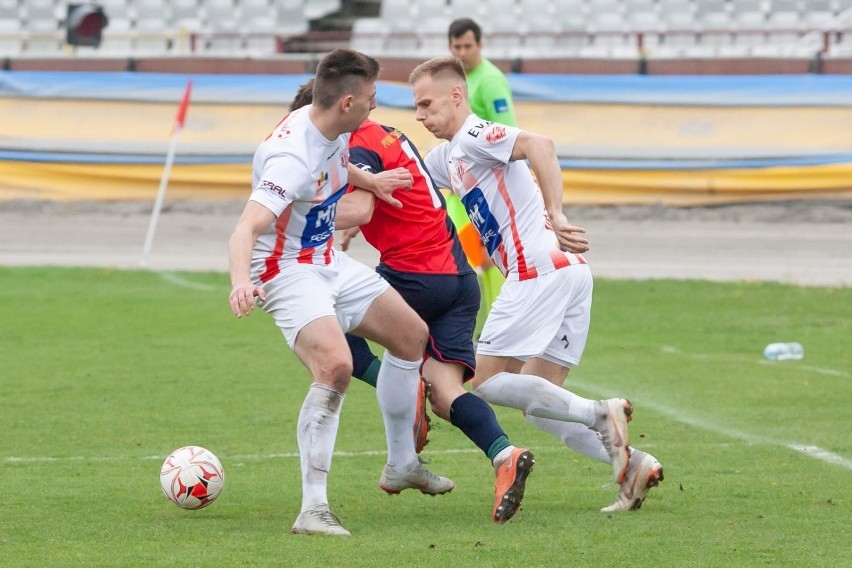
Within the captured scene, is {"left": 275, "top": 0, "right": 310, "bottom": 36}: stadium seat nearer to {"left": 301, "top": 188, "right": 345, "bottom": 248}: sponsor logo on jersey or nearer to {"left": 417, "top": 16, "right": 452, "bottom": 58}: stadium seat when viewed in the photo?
{"left": 417, "top": 16, "right": 452, "bottom": 58}: stadium seat

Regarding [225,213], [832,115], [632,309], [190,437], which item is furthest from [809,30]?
[190,437]

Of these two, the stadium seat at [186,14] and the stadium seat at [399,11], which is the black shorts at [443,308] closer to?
the stadium seat at [399,11]

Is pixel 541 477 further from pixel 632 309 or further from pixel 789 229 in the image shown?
pixel 789 229

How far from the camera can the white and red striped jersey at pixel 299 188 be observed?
5.50 meters

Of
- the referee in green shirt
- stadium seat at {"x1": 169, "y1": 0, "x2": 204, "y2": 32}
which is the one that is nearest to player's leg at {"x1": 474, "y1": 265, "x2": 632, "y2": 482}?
the referee in green shirt

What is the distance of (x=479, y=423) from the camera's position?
19.6 feet

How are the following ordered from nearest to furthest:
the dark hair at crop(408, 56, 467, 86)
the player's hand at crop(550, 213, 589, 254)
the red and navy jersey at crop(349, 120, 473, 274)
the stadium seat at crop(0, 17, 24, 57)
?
the player's hand at crop(550, 213, 589, 254) < the dark hair at crop(408, 56, 467, 86) < the red and navy jersey at crop(349, 120, 473, 274) < the stadium seat at crop(0, 17, 24, 57)

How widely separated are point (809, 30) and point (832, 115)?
15.0 ft

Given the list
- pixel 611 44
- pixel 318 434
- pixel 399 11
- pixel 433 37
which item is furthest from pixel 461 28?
pixel 399 11

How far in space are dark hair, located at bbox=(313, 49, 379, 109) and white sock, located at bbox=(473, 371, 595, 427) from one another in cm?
141

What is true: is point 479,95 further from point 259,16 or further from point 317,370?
point 259,16

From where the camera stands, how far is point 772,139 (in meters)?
19.6

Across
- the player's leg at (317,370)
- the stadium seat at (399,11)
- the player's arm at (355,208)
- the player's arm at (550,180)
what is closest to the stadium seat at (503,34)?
the stadium seat at (399,11)

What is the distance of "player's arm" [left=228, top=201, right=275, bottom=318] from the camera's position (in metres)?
5.02
